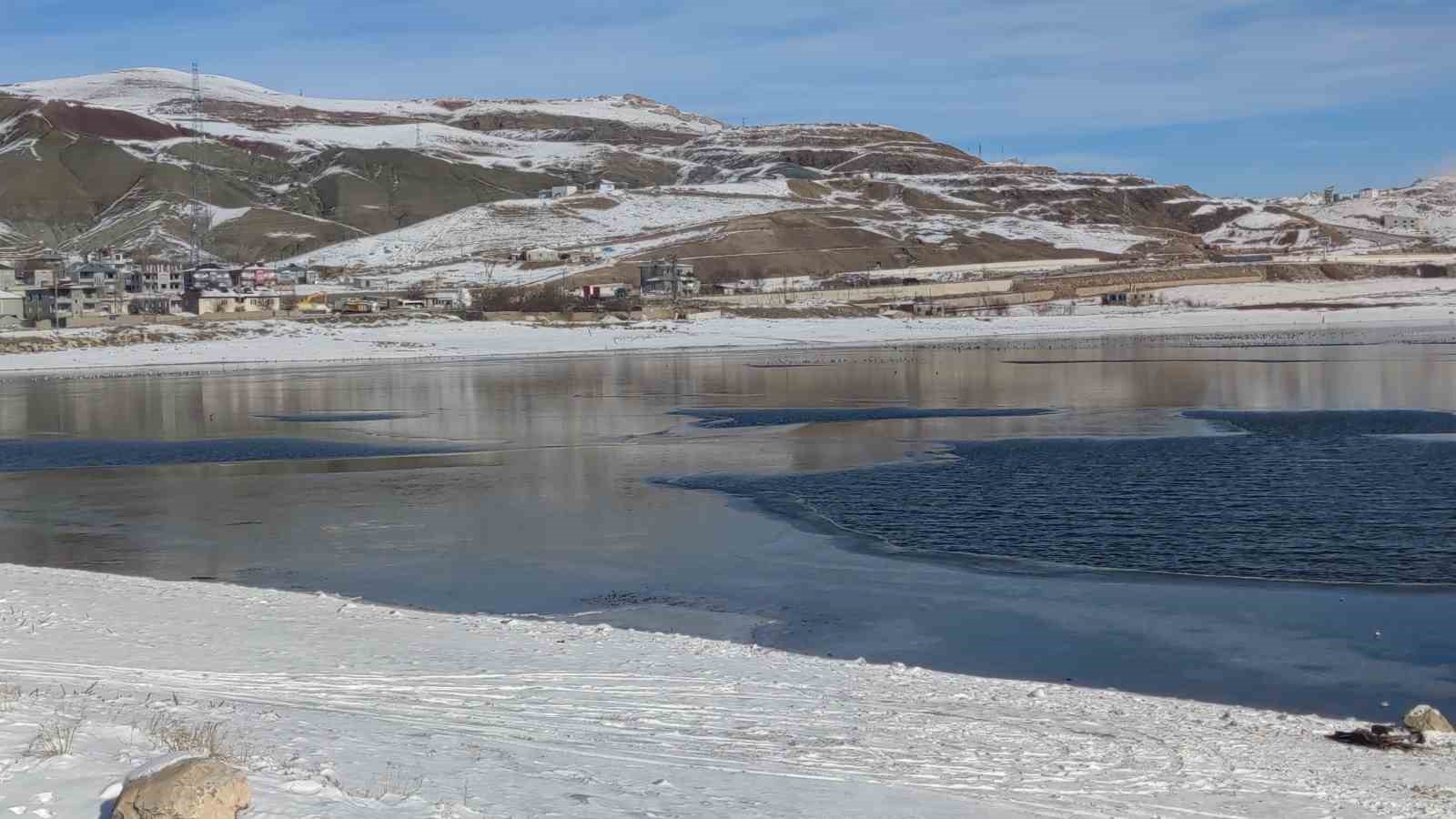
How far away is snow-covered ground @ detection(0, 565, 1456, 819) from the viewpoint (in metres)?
7.41

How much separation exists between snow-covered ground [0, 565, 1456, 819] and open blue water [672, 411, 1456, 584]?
6189 mm

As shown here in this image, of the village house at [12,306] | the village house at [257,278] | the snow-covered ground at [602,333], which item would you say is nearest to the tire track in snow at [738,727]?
the snow-covered ground at [602,333]

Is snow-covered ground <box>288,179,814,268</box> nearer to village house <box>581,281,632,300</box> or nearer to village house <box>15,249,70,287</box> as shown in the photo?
village house <box>581,281,632,300</box>

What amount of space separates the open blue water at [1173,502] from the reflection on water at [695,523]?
16.6 inches

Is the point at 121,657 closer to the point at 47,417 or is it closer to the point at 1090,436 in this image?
the point at 1090,436

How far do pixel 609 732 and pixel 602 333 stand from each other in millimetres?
77336

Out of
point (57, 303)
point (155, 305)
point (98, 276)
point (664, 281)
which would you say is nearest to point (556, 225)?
point (664, 281)

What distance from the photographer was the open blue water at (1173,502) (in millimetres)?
16766

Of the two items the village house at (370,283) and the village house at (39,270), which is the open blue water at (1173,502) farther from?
the village house at (370,283)

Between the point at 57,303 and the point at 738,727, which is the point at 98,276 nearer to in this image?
the point at 57,303

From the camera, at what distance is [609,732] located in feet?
30.2

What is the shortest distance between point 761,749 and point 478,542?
10389 mm

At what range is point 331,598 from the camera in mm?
14672

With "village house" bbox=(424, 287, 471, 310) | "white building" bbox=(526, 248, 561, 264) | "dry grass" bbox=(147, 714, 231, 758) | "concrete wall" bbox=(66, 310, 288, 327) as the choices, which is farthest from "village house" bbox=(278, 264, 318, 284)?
"dry grass" bbox=(147, 714, 231, 758)
